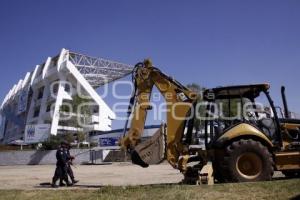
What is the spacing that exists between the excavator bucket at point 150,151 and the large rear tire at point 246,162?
209 centimetres

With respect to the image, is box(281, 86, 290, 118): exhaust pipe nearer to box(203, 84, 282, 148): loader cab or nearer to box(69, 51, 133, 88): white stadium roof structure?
box(203, 84, 282, 148): loader cab

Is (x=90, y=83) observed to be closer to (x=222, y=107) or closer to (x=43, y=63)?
(x=43, y=63)

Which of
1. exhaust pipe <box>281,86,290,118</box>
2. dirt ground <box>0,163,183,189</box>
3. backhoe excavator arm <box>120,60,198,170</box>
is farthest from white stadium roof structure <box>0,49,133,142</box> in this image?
exhaust pipe <box>281,86,290,118</box>

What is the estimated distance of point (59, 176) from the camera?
16609 millimetres

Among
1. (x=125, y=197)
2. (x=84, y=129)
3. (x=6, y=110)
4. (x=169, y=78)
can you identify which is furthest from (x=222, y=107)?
(x=6, y=110)

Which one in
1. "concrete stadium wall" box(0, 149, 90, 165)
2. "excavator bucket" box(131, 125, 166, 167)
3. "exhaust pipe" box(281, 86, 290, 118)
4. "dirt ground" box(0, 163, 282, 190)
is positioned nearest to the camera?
"exhaust pipe" box(281, 86, 290, 118)

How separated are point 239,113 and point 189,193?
4057 millimetres

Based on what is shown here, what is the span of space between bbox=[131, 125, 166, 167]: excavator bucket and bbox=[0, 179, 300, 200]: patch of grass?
6.63ft

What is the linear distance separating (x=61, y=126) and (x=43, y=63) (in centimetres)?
1429

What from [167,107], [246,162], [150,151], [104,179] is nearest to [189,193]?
[246,162]

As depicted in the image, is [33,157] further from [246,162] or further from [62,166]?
[246,162]

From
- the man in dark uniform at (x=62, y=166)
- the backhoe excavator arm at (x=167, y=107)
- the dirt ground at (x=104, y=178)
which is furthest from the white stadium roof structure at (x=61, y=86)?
the backhoe excavator arm at (x=167, y=107)

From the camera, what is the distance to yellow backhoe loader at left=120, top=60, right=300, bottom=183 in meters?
13.1

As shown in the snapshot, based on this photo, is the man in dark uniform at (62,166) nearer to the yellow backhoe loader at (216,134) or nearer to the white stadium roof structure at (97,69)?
the yellow backhoe loader at (216,134)
